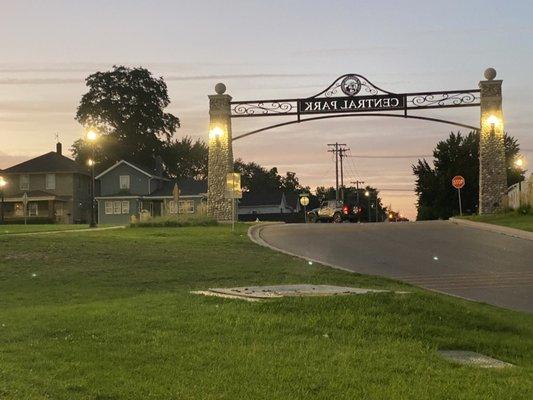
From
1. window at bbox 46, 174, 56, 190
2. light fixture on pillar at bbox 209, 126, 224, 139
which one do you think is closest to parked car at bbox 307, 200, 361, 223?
light fixture on pillar at bbox 209, 126, 224, 139

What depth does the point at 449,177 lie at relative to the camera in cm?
6153

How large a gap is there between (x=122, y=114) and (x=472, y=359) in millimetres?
77768

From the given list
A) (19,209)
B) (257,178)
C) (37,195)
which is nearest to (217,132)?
(37,195)

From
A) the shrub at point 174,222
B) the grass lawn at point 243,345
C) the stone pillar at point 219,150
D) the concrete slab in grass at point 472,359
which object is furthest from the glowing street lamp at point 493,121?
the concrete slab in grass at point 472,359

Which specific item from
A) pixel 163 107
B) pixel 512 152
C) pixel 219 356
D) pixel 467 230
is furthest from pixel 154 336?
pixel 163 107

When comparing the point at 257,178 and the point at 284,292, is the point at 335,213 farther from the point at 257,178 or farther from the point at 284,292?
the point at 257,178

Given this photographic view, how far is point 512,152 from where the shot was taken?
72.1 meters

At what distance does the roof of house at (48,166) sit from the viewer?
65.9 m

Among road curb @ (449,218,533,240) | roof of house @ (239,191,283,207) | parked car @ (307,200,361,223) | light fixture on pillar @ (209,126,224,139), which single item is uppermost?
light fixture on pillar @ (209,126,224,139)

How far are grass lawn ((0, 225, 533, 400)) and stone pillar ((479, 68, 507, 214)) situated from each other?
77.3 feet

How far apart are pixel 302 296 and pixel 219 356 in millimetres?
2932

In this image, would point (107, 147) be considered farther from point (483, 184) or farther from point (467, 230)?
point (467, 230)

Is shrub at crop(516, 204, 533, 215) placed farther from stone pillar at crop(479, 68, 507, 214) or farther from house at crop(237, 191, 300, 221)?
house at crop(237, 191, 300, 221)

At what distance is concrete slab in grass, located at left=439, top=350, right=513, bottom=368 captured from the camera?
6578 millimetres
